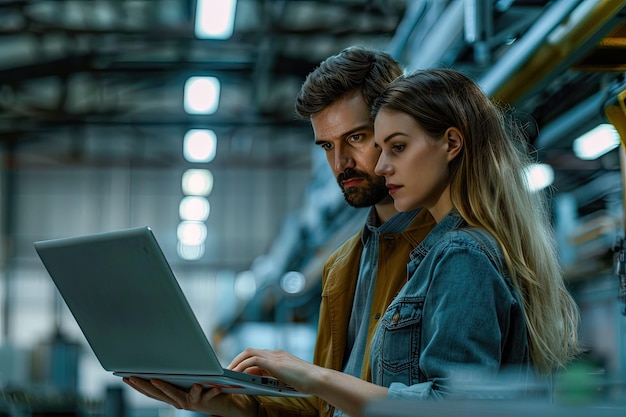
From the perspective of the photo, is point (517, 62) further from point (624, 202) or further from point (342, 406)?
point (342, 406)

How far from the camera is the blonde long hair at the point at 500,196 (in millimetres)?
1556

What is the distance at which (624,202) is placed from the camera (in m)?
2.74

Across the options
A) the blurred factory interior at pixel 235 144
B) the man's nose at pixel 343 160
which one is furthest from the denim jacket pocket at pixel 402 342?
the man's nose at pixel 343 160

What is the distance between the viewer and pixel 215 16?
541 centimetres

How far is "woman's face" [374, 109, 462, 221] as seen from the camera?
162 centimetres

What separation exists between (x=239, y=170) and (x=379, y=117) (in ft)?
51.5

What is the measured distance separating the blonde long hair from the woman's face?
0.05 feet

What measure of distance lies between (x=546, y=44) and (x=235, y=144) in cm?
1380

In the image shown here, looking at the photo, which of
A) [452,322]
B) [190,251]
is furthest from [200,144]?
[452,322]

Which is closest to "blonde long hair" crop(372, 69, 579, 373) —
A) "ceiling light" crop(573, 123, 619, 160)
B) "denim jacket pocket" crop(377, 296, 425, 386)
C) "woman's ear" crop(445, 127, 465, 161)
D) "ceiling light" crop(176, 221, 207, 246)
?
"woman's ear" crop(445, 127, 465, 161)

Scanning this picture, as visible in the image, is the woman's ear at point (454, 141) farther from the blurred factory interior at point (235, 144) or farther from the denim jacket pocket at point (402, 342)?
the blurred factory interior at point (235, 144)

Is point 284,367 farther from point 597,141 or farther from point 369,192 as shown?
point 597,141

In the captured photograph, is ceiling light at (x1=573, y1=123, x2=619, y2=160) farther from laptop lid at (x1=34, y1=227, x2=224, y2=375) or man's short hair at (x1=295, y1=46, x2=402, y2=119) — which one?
laptop lid at (x1=34, y1=227, x2=224, y2=375)

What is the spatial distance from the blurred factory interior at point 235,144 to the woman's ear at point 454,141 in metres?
0.59
